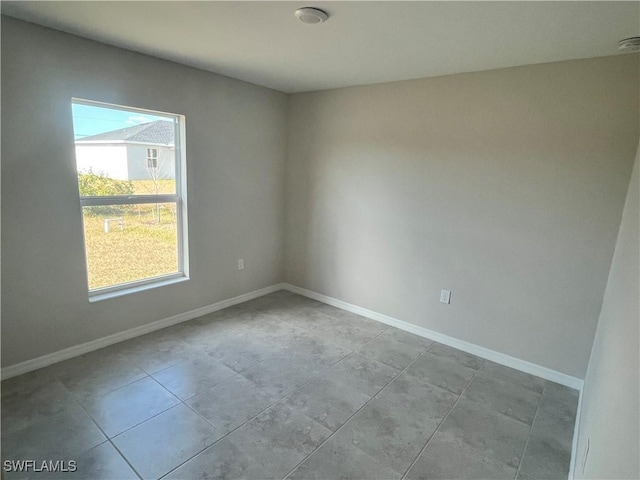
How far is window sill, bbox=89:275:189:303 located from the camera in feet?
9.13

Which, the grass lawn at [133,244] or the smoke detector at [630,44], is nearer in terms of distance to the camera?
the smoke detector at [630,44]

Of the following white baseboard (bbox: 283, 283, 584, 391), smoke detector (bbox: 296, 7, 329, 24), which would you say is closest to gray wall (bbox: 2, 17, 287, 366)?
white baseboard (bbox: 283, 283, 584, 391)

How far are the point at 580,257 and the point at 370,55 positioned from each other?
2.08m

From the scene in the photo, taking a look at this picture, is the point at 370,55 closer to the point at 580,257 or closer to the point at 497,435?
the point at 580,257

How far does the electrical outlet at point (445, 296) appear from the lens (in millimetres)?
3078

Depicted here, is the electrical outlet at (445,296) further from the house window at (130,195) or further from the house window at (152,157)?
the house window at (152,157)

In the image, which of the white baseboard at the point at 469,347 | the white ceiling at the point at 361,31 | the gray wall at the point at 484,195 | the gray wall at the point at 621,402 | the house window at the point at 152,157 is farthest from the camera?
the house window at the point at 152,157

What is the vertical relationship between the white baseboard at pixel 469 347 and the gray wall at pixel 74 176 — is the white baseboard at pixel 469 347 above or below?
below

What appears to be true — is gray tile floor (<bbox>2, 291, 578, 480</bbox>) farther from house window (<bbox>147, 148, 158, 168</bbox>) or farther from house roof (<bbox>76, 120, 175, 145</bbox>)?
house roof (<bbox>76, 120, 175, 145</bbox>)

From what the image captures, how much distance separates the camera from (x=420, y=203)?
3141 millimetres

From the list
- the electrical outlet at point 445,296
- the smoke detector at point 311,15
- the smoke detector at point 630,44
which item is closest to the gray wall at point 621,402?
the smoke detector at point 630,44

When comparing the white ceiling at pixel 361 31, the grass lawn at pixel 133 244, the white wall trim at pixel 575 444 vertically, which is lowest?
the white wall trim at pixel 575 444

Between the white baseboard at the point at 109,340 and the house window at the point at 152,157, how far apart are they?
1.41m

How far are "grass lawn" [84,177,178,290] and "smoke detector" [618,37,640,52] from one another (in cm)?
341
